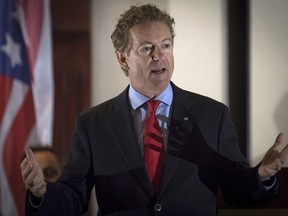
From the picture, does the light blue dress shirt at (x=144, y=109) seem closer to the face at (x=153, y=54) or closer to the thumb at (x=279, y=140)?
the face at (x=153, y=54)

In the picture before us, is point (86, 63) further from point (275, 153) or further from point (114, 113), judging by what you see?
point (275, 153)

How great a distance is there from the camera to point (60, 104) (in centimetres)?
201

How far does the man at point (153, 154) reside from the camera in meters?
0.93

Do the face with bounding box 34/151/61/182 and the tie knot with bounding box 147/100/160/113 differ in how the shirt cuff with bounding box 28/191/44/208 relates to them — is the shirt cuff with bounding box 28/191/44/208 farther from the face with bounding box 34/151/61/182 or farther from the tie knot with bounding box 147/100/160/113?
the face with bounding box 34/151/61/182

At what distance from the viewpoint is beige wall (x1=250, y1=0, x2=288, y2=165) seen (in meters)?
1.38

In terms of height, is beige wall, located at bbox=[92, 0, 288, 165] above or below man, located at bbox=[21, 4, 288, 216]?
above

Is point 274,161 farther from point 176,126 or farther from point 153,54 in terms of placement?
point 153,54

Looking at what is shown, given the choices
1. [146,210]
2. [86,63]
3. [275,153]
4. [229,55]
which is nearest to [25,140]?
[86,63]

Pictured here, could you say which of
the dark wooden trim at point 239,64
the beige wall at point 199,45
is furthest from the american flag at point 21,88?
the dark wooden trim at point 239,64

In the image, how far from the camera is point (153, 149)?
96 cm

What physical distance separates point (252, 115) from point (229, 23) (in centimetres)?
31

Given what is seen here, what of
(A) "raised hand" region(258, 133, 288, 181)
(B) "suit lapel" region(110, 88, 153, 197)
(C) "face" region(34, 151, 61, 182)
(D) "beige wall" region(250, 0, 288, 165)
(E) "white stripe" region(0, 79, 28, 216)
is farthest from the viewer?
(E) "white stripe" region(0, 79, 28, 216)

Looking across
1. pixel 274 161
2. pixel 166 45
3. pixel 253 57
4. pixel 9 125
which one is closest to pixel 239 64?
pixel 253 57

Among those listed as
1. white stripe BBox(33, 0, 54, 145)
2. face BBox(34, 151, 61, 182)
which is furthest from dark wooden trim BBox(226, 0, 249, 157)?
white stripe BBox(33, 0, 54, 145)
